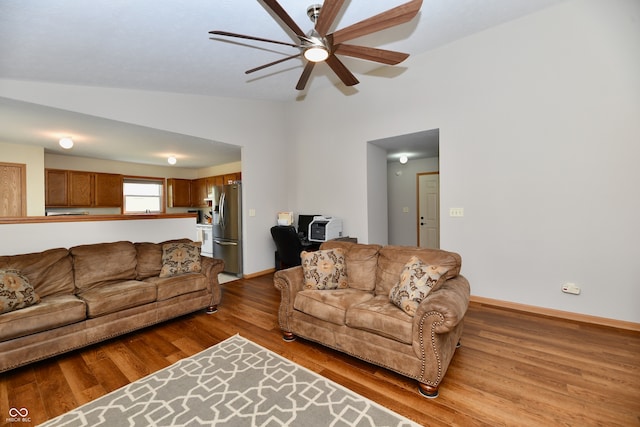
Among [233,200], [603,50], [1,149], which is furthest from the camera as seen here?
[233,200]

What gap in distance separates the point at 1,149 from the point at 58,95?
308 centimetres

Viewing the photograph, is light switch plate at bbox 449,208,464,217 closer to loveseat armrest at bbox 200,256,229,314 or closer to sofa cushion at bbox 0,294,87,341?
loveseat armrest at bbox 200,256,229,314

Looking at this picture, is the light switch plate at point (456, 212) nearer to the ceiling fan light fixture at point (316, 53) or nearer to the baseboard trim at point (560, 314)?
the baseboard trim at point (560, 314)

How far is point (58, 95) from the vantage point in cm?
289

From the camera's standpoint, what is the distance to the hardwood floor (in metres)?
1.66

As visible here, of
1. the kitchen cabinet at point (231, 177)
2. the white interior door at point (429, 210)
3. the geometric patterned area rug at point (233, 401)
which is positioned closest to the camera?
the geometric patterned area rug at point (233, 401)

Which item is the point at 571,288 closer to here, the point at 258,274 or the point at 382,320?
the point at 382,320

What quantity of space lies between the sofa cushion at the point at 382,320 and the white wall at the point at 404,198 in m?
4.56

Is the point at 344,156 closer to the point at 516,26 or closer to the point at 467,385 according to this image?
the point at 516,26

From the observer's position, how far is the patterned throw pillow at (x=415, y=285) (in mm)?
2025

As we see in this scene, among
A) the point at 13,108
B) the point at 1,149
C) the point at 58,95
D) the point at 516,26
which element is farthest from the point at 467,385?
the point at 1,149

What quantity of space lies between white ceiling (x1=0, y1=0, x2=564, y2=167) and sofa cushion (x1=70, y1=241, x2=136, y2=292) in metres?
1.61

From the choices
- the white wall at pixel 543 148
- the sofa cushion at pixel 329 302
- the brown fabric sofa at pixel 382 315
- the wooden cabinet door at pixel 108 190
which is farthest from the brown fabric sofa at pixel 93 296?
the wooden cabinet door at pixel 108 190

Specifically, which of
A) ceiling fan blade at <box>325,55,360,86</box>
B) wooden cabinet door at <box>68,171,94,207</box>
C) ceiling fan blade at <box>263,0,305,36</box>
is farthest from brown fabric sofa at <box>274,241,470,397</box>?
wooden cabinet door at <box>68,171,94,207</box>
